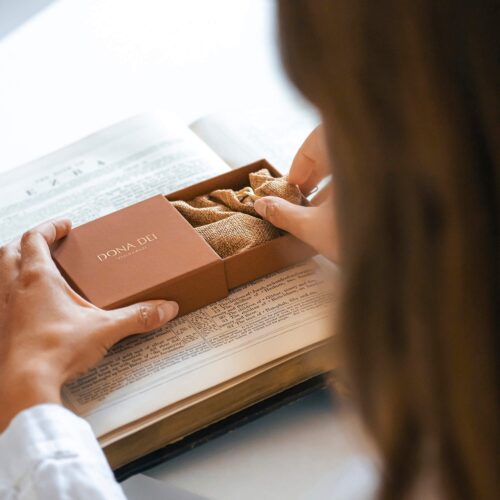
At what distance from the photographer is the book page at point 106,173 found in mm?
760

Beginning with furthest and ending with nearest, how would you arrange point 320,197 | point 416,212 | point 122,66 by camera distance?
1. point 122,66
2. point 320,197
3. point 416,212

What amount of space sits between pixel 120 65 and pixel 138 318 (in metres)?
0.55

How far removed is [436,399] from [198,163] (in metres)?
0.47

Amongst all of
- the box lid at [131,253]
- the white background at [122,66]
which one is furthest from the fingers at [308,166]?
the white background at [122,66]

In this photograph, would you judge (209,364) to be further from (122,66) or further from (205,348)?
(122,66)

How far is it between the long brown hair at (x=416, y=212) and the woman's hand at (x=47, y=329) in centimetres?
22

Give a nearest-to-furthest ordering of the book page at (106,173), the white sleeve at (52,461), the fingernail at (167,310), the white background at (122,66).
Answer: the white sleeve at (52,461) → the fingernail at (167,310) → the book page at (106,173) → the white background at (122,66)

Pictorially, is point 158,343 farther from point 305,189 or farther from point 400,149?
point 400,149

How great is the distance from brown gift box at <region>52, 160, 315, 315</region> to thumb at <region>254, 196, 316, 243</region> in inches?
0.4

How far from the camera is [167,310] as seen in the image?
58cm

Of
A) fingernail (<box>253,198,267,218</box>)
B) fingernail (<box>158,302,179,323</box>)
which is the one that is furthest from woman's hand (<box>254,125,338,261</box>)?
fingernail (<box>158,302,179,323</box>)

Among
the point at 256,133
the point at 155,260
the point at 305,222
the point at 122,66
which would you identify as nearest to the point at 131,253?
the point at 155,260

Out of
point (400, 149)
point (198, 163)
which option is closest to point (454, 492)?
point (400, 149)

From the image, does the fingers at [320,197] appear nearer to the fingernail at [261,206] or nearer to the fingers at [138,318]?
the fingernail at [261,206]
